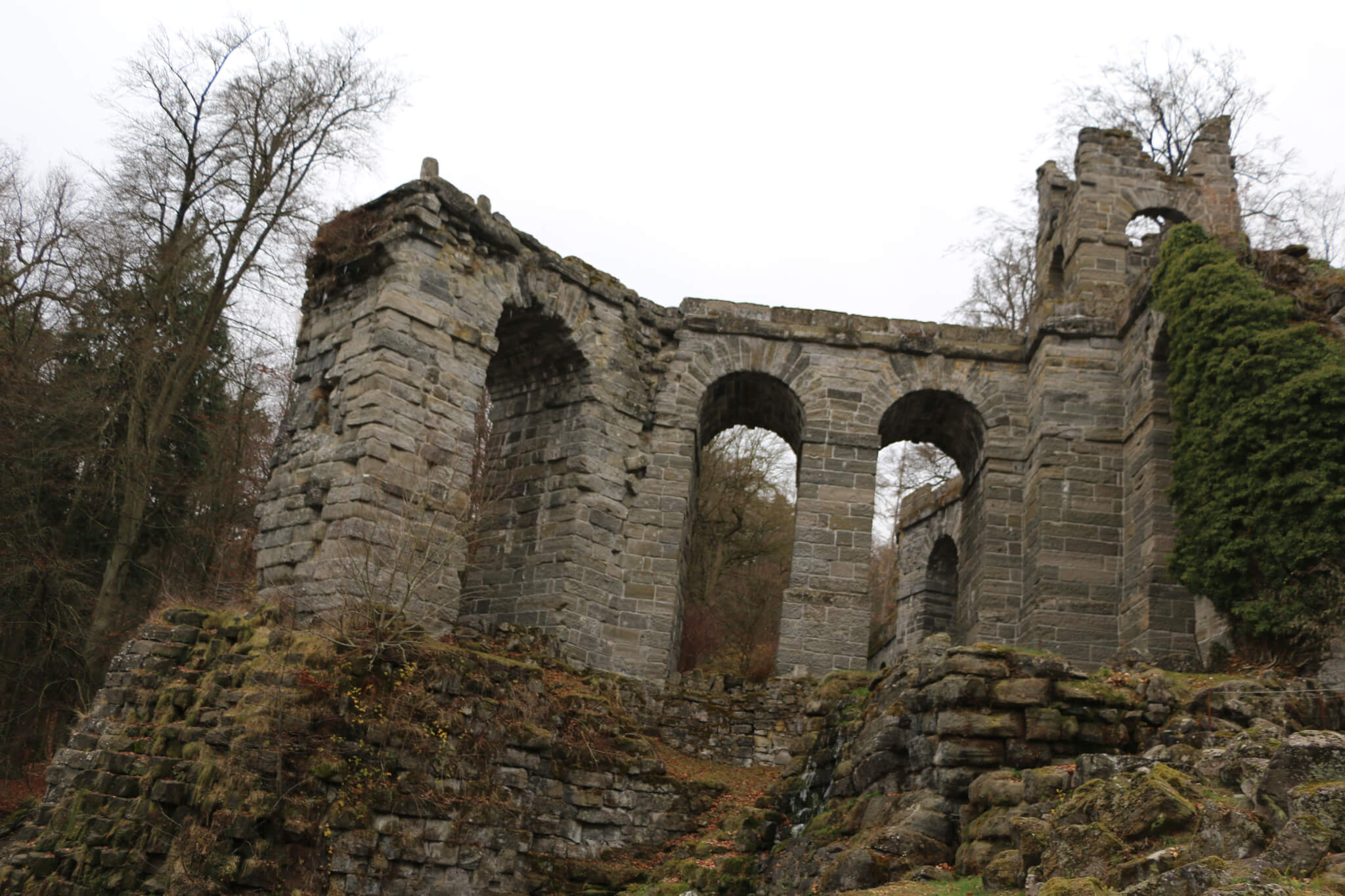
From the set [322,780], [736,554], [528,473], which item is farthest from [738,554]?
[322,780]

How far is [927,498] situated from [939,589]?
1533 mm

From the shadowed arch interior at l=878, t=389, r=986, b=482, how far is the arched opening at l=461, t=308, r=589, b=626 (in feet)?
13.3

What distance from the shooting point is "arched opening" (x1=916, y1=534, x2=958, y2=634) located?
17.9m

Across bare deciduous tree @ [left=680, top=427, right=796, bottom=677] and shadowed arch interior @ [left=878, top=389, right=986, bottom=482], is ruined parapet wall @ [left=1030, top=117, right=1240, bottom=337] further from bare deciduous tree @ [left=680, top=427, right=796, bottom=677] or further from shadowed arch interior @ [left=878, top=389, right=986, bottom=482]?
bare deciduous tree @ [left=680, top=427, right=796, bottom=677]

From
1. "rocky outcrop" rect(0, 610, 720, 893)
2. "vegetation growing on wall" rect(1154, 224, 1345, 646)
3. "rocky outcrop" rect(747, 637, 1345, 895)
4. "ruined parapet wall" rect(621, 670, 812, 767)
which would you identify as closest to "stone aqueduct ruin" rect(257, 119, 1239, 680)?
"ruined parapet wall" rect(621, 670, 812, 767)

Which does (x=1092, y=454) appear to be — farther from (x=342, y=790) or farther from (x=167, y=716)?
(x=167, y=716)

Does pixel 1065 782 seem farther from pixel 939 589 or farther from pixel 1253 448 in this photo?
pixel 939 589

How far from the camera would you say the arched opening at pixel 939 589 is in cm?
1789

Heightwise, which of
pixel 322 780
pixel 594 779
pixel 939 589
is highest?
pixel 939 589

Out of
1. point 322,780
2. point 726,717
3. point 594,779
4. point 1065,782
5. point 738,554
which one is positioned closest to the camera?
point 1065,782

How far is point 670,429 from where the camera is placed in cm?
1398

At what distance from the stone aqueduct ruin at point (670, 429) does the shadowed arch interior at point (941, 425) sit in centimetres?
5

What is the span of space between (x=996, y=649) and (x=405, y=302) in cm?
666

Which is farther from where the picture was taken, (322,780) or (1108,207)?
(1108,207)
